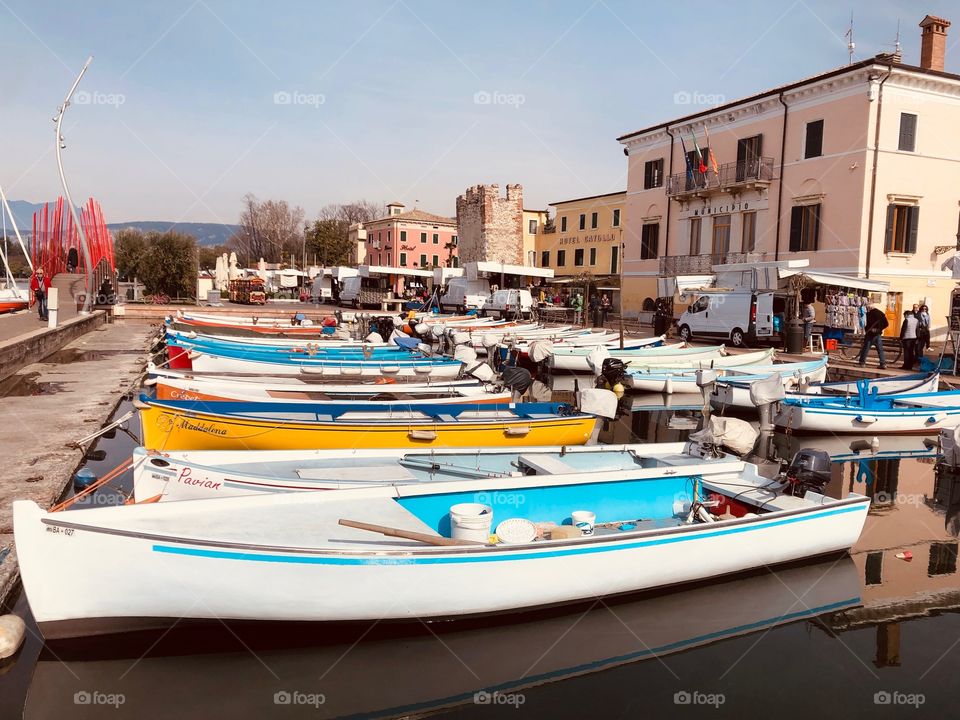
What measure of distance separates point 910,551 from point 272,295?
53.0 metres

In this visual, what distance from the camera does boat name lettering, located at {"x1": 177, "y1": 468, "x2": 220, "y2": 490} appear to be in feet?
23.4

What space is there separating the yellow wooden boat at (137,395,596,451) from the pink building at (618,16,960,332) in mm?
17439

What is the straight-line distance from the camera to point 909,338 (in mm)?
19594

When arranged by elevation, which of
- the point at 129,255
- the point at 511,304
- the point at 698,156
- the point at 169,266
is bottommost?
the point at 511,304

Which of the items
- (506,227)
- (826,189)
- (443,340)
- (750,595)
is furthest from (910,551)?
(506,227)

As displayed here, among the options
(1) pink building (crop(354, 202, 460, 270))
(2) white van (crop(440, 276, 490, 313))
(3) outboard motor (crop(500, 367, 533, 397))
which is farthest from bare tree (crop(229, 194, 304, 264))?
(3) outboard motor (crop(500, 367, 533, 397))

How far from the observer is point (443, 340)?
2439cm

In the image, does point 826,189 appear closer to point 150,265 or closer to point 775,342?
point 775,342

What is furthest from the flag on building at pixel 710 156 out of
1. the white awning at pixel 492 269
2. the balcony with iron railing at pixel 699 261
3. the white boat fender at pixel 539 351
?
the white boat fender at pixel 539 351

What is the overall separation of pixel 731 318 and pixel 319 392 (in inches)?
711

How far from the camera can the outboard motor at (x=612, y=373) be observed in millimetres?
18453

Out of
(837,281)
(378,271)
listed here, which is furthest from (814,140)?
(378,271)

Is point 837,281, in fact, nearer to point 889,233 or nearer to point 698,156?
point 889,233

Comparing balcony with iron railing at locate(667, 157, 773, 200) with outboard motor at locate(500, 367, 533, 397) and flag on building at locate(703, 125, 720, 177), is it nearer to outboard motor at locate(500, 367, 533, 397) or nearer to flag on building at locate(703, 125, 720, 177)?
flag on building at locate(703, 125, 720, 177)
